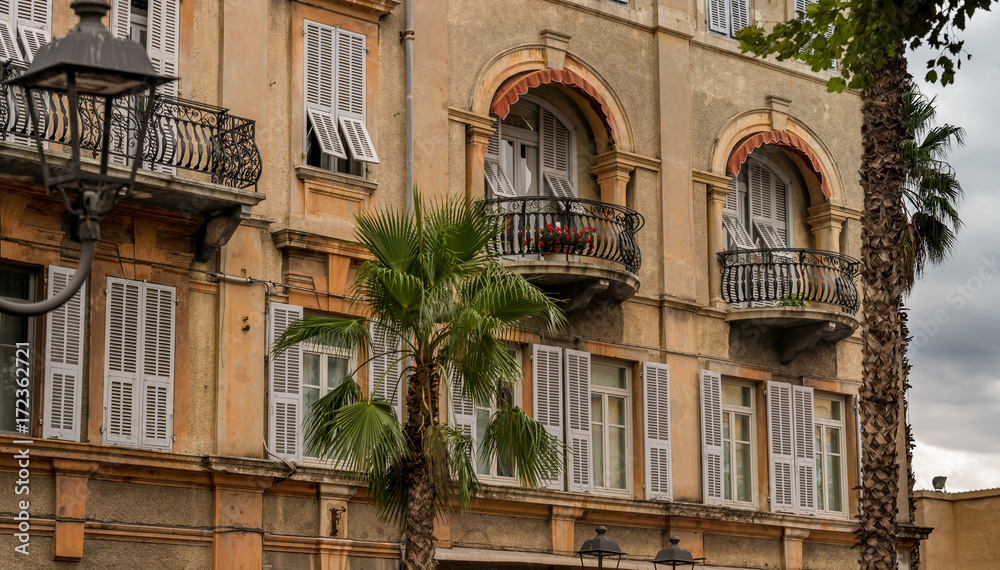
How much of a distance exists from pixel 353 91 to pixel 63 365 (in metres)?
5.60

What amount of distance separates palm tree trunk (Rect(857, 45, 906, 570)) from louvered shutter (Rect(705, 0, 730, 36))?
887 cm

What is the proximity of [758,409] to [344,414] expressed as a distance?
10998mm

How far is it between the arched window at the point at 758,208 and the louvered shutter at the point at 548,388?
4.95 m

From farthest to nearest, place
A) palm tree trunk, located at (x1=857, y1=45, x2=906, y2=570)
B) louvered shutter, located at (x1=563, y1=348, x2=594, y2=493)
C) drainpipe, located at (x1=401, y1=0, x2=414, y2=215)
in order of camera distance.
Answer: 1. louvered shutter, located at (x1=563, y1=348, x2=594, y2=493)
2. drainpipe, located at (x1=401, y1=0, x2=414, y2=215)
3. palm tree trunk, located at (x1=857, y1=45, x2=906, y2=570)

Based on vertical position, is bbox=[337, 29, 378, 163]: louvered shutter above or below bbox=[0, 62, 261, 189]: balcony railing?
above

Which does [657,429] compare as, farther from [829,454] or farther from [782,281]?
[829,454]

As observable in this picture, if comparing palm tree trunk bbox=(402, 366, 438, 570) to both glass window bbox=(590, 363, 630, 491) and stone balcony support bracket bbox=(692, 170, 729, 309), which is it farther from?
stone balcony support bracket bbox=(692, 170, 729, 309)

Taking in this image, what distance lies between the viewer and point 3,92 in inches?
691

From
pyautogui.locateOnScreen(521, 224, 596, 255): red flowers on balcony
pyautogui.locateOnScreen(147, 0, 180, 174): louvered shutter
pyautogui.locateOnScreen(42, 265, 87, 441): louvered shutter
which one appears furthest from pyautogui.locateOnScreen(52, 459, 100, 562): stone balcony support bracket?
pyautogui.locateOnScreen(521, 224, 596, 255): red flowers on balcony

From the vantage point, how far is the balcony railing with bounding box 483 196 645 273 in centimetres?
2238

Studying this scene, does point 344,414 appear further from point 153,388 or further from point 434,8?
point 434,8

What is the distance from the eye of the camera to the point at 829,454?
1056 inches

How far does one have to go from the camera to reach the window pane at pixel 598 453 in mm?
23453

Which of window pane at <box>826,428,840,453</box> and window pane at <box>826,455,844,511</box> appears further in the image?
window pane at <box>826,428,840,453</box>
